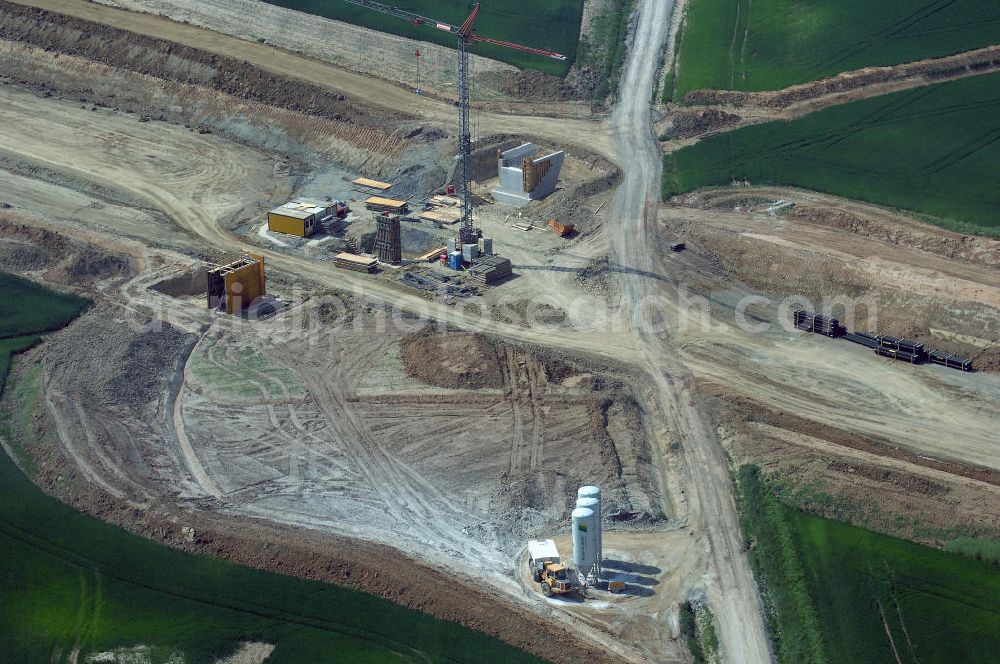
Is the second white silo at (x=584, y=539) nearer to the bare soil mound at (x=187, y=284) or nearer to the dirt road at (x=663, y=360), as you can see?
the dirt road at (x=663, y=360)

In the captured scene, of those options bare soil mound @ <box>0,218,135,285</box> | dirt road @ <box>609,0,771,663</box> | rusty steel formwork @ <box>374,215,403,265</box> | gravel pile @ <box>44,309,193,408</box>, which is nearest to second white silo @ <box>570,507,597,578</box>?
dirt road @ <box>609,0,771,663</box>

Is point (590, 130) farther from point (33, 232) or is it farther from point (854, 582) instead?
point (854, 582)

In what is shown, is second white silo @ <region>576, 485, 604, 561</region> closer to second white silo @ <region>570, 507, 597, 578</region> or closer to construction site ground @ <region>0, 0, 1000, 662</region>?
second white silo @ <region>570, 507, 597, 578</region>

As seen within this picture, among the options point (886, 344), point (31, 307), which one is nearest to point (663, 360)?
point (886, 344)

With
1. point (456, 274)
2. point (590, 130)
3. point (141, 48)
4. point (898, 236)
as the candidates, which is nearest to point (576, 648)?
point (456, 274)

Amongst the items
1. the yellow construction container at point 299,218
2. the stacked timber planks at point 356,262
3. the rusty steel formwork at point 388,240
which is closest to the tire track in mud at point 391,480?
the stacked timber planks at point 356,262

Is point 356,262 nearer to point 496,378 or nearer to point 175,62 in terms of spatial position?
point 496,378
